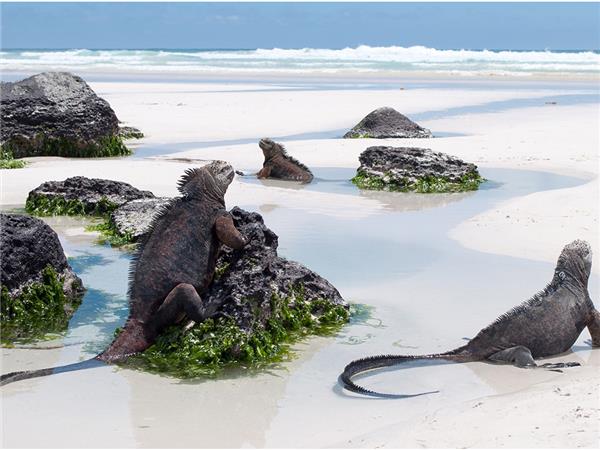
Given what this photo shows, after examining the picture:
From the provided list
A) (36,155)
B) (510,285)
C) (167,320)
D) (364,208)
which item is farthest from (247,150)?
(167,320)

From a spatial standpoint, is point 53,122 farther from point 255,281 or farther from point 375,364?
point 375,364

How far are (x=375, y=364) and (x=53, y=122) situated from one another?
1072cm

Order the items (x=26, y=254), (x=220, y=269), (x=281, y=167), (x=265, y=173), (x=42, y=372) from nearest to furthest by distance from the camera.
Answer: (x=42, y=372)
(x=220, y=269)
(x=26, y=254)
(x=281, y=167)
(x=265, y=173)

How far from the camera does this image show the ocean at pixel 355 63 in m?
51.0

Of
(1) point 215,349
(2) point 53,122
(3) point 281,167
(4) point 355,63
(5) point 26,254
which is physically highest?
(4) point 355,63

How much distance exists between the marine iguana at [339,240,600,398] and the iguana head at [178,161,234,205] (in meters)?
1.71

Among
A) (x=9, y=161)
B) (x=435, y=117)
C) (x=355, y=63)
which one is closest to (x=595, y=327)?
(x=9, y=161)

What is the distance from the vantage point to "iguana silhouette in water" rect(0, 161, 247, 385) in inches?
215

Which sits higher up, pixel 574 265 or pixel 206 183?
pixel 206 183

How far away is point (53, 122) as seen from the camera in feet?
48.3

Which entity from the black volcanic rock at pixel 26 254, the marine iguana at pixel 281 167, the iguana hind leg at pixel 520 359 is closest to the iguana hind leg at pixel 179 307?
the black volcanic rock at pixel 26 254

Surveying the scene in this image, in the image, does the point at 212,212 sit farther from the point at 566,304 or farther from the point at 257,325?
the point at 566,304

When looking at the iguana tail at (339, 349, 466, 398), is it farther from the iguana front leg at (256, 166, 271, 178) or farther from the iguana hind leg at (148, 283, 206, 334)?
the iguana front leg at (256, 166, 271, 178)

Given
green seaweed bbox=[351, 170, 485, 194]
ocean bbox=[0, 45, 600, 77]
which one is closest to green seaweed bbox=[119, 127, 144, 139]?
green seaweed bbox=[351, 170, 485, 194]
